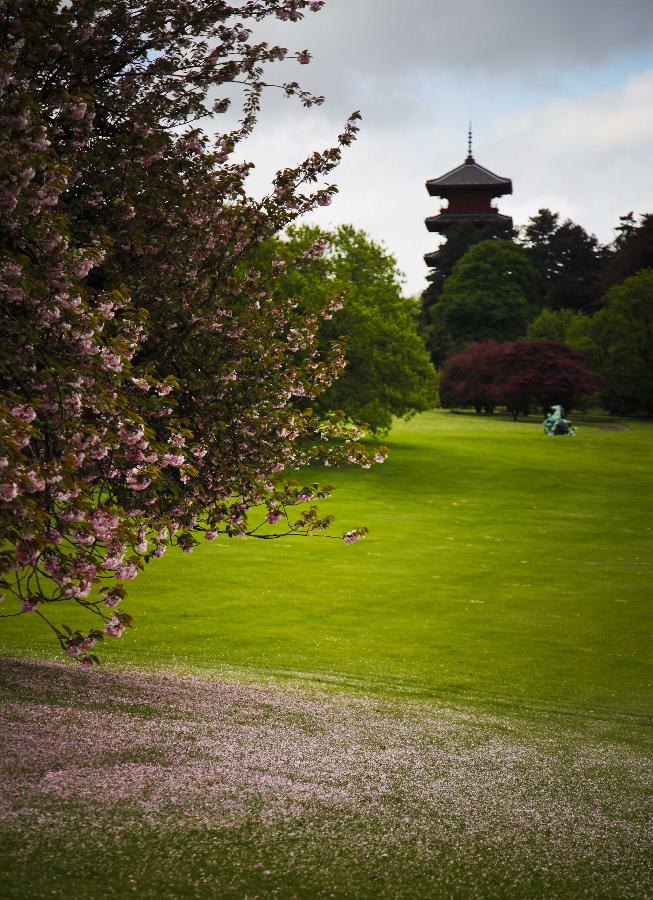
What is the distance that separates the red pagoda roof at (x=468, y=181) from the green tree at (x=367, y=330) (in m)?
76.6

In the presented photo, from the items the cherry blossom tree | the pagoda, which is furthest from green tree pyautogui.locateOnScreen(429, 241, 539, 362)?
the cherry blossom tree

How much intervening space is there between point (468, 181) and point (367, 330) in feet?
276

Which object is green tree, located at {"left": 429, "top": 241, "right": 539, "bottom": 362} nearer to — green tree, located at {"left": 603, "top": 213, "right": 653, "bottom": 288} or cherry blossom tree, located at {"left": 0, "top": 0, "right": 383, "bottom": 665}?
green tree, located at {"left": 603, "top": 213, "right": 653, "bottom": 288}

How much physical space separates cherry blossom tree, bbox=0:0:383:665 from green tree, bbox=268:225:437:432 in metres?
29.4

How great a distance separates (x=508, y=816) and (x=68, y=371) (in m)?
4.56

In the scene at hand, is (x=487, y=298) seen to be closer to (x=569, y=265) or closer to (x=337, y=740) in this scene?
(x=569, y=265)

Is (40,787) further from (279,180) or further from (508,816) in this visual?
(279,180)

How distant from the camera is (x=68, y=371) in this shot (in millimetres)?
6125

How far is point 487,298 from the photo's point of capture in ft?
294

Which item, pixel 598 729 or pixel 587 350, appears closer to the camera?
pixel 598 729

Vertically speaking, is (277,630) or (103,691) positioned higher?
(103,691)

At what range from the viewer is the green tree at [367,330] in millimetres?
41062

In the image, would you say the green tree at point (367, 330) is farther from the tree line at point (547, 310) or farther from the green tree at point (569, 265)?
the green tree at point (569, 265)

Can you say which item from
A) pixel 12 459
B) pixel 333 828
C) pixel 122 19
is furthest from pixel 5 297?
pixel 333 828
